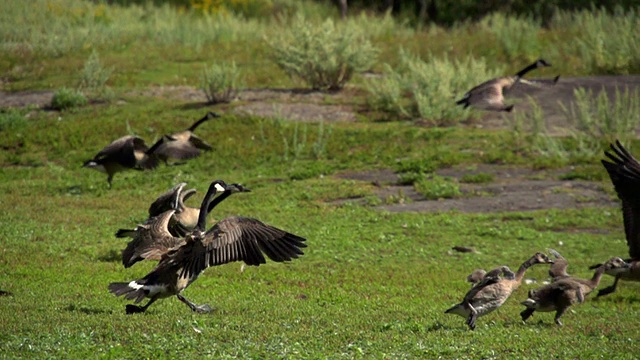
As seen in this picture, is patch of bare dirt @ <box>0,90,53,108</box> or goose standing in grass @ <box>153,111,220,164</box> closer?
goose standing in grass @ <box>153,111,220,164</box>

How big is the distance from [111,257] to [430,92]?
1178 cm

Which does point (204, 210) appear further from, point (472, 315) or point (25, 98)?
point (25, 98)

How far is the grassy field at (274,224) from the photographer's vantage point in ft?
30.3

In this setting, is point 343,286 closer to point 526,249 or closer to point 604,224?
point 526,249

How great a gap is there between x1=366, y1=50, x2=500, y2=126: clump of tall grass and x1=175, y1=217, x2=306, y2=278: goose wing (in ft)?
45.5

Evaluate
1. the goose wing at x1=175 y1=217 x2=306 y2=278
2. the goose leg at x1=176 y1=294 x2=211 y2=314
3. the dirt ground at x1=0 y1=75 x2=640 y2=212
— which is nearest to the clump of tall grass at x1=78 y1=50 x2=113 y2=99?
the dirt ground at x1=0 y1=75 x2=640 y2=212

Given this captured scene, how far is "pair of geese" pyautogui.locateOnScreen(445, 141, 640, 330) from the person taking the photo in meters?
10.4

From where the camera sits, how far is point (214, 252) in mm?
9836

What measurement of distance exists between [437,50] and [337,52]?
21.2 feet

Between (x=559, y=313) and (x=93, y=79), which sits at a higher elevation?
(x=559, y=313)

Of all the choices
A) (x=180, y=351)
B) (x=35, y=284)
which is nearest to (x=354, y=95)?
(x=35, y=284)

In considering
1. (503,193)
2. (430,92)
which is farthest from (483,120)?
(503,193)

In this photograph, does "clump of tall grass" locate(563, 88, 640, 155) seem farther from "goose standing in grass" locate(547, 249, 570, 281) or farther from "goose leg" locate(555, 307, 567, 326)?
"goose leg" locate(555, 307, 567, 326)

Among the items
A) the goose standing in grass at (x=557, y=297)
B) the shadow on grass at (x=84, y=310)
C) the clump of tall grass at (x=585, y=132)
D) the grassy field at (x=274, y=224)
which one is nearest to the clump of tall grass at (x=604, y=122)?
the clump of tall grass at (x=585, y=132)
